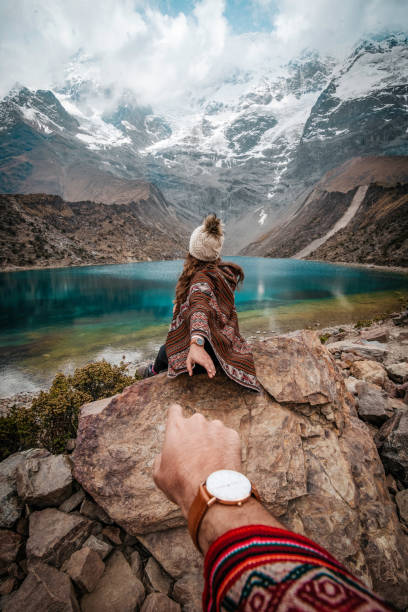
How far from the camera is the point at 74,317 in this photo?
63.8 ft

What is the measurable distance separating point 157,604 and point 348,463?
2022mm

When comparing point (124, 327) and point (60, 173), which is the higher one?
point (60, 173)

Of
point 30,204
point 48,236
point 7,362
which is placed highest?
point 30,204

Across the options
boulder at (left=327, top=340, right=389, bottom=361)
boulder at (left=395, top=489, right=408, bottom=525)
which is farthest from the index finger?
boulder at (left=327, top=340, right=389, bottom=361)

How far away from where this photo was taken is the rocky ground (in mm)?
2078

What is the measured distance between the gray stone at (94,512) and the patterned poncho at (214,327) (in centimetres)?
135

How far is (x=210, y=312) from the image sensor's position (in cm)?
262

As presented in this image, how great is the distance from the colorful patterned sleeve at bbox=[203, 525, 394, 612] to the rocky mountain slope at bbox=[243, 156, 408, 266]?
212 feet

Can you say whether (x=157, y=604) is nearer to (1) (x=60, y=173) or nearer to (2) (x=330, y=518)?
(2) (x=330, y=518)

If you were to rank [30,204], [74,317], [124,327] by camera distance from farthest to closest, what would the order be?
1. [30,204]
2. [74,317]
3. [124,327]

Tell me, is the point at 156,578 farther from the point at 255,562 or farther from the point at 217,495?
the point at 255,562

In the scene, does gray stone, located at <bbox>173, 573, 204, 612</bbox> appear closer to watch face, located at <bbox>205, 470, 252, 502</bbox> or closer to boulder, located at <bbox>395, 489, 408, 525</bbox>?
watch face, located at <bbox>205, 470, 252, 502</bbox>

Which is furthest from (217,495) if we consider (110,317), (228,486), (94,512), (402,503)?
(110,317)

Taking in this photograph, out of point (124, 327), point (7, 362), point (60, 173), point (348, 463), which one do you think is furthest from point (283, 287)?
point (60, 173)
